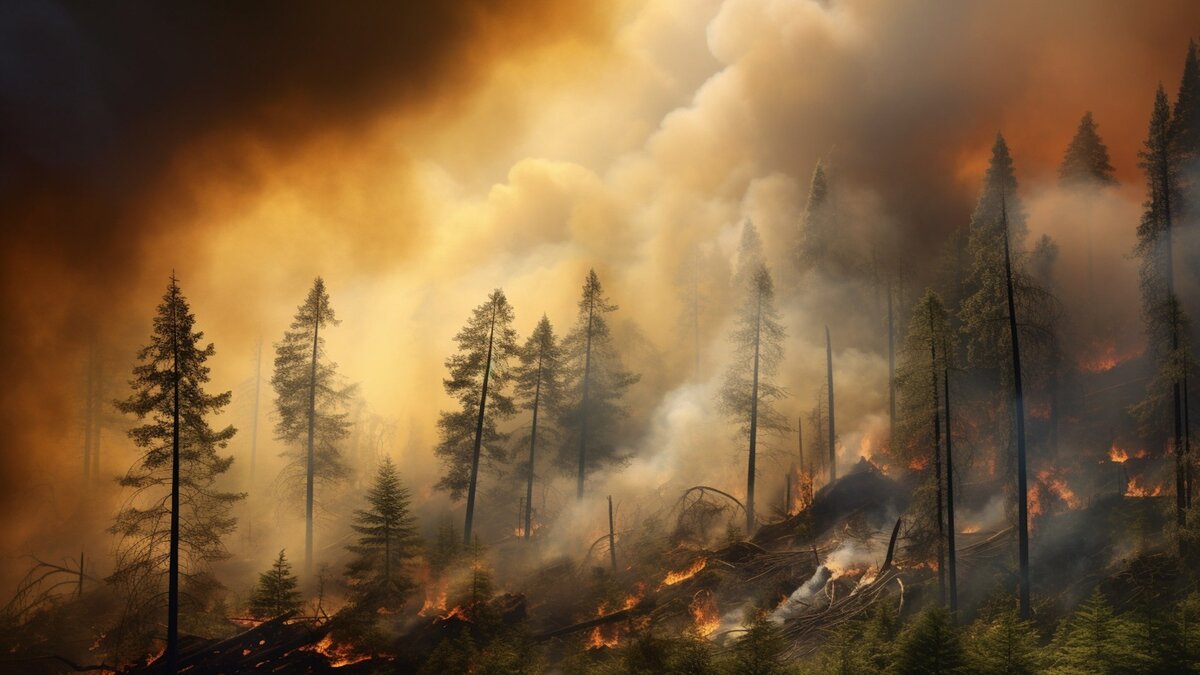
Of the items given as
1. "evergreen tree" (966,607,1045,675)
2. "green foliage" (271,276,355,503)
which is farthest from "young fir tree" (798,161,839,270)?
"green foliage" (271,276,355,503)

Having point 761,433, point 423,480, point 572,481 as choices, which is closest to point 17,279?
point 423,480

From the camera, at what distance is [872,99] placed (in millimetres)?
68438

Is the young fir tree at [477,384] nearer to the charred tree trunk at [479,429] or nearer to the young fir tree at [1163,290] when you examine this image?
the charred tree trunk at [479,429]

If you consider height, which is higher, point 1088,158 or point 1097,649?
point 1088,158

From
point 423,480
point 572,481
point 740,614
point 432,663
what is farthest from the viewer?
point 423,480

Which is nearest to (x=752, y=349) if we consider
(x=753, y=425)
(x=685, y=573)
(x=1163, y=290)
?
(x=753, y=425)

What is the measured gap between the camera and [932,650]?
15305 millimetres

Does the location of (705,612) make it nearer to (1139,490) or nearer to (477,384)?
(477,384)

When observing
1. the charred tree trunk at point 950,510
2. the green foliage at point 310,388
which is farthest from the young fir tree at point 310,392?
the charred tree trunk at point 950,510

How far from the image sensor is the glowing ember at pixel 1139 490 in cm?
2653

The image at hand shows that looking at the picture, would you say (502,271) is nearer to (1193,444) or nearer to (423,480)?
(423,480)

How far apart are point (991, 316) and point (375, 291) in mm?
67640

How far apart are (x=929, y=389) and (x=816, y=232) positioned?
2655 cm

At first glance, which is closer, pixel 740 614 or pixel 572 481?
pixel 740 614
